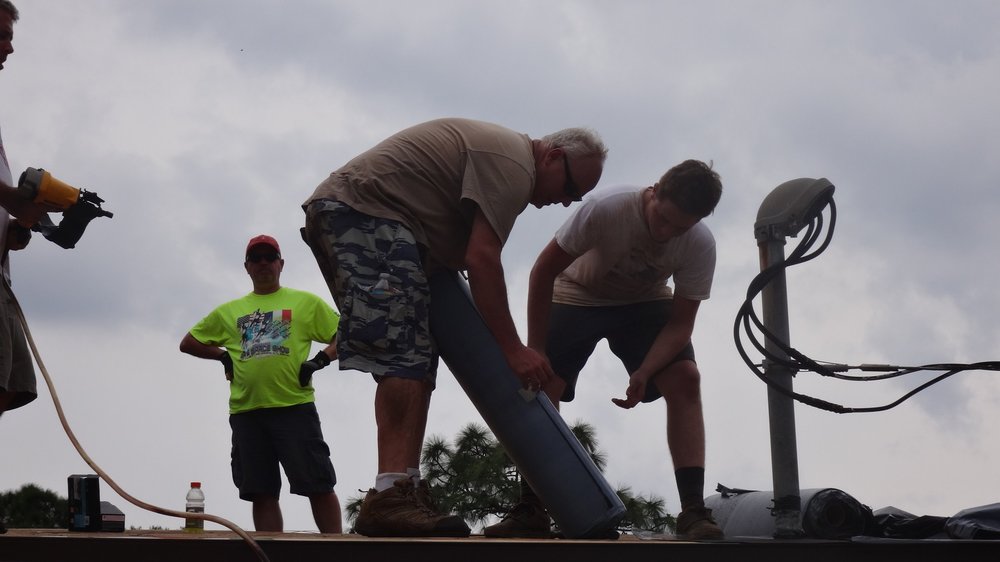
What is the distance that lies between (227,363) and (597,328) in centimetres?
204

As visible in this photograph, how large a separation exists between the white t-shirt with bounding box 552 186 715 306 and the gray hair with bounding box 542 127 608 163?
0.41 meters

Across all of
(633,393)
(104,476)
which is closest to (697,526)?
(633,393)

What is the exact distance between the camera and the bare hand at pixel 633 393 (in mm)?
3984

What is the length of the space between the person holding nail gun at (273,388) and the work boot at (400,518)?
1817mm

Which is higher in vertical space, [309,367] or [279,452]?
[309,367]

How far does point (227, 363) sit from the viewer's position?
212 inches

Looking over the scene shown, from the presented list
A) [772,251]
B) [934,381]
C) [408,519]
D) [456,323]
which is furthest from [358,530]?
[934,381]

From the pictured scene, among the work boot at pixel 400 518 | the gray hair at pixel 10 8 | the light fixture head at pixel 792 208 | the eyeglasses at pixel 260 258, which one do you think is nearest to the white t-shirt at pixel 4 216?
the gray hair at pixel 10 8

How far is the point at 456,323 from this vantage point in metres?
3.47

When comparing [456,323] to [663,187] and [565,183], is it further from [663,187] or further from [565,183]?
[663,187]

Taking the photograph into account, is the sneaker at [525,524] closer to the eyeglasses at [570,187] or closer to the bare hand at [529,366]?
the bare hand at [529,366]

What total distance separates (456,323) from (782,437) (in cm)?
133

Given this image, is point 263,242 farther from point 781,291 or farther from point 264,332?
point 781,291

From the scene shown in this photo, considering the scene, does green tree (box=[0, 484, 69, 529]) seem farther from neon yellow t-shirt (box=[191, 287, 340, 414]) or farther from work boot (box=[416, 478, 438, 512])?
work boot (box=[416, 478, 438, 512])
